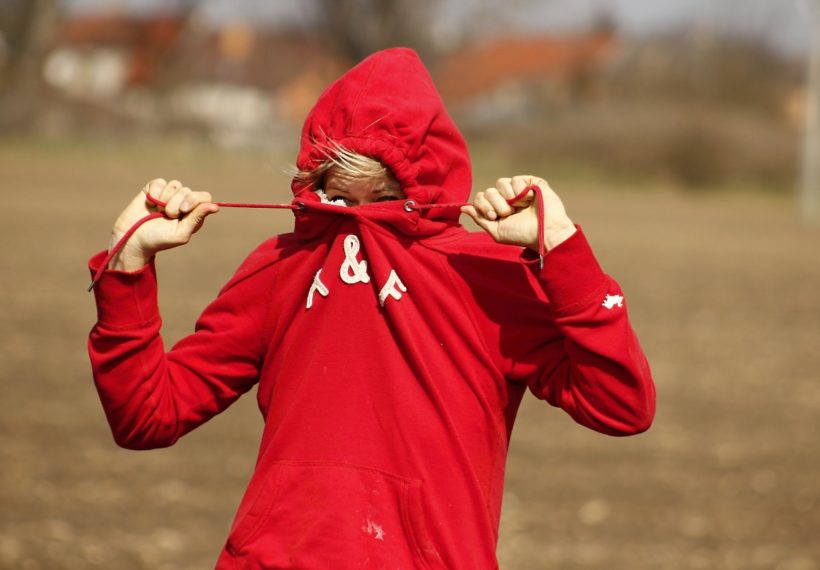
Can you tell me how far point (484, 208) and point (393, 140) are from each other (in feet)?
0.78

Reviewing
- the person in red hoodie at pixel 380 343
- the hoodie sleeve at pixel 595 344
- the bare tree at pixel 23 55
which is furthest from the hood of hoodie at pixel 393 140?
the bare tree at pixel 23 55

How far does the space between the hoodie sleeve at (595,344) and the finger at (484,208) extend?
0.15m

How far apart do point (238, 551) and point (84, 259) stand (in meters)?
13.7

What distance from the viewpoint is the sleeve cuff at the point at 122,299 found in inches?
99.4

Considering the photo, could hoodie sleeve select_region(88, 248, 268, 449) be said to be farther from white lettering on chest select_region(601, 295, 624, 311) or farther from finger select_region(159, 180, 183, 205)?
white lettering on chest select_region(601, 295, 624, 311)

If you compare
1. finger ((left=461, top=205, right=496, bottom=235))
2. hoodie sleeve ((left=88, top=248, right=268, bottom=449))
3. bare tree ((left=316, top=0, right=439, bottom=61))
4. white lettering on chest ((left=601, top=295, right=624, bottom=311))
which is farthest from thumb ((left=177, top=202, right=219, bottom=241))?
bare tree ((left=316, top=0, right=439, bottom=61))

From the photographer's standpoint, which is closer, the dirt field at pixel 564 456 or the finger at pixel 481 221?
the finger at pixel 481 221

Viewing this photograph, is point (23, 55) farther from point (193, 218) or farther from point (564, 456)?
point (193, 218)

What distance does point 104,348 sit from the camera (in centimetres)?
254

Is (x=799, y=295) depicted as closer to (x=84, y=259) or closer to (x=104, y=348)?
(x=84, y=259)

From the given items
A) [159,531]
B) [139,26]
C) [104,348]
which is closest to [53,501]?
[159,531]

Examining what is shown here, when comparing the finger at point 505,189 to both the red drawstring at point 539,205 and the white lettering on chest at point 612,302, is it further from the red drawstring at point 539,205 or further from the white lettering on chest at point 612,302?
the white lettering on chest at point 612,302

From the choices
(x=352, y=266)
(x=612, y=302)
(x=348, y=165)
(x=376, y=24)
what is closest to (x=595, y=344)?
(x=612, y=302)

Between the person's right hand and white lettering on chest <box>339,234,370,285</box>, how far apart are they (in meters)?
0.30
